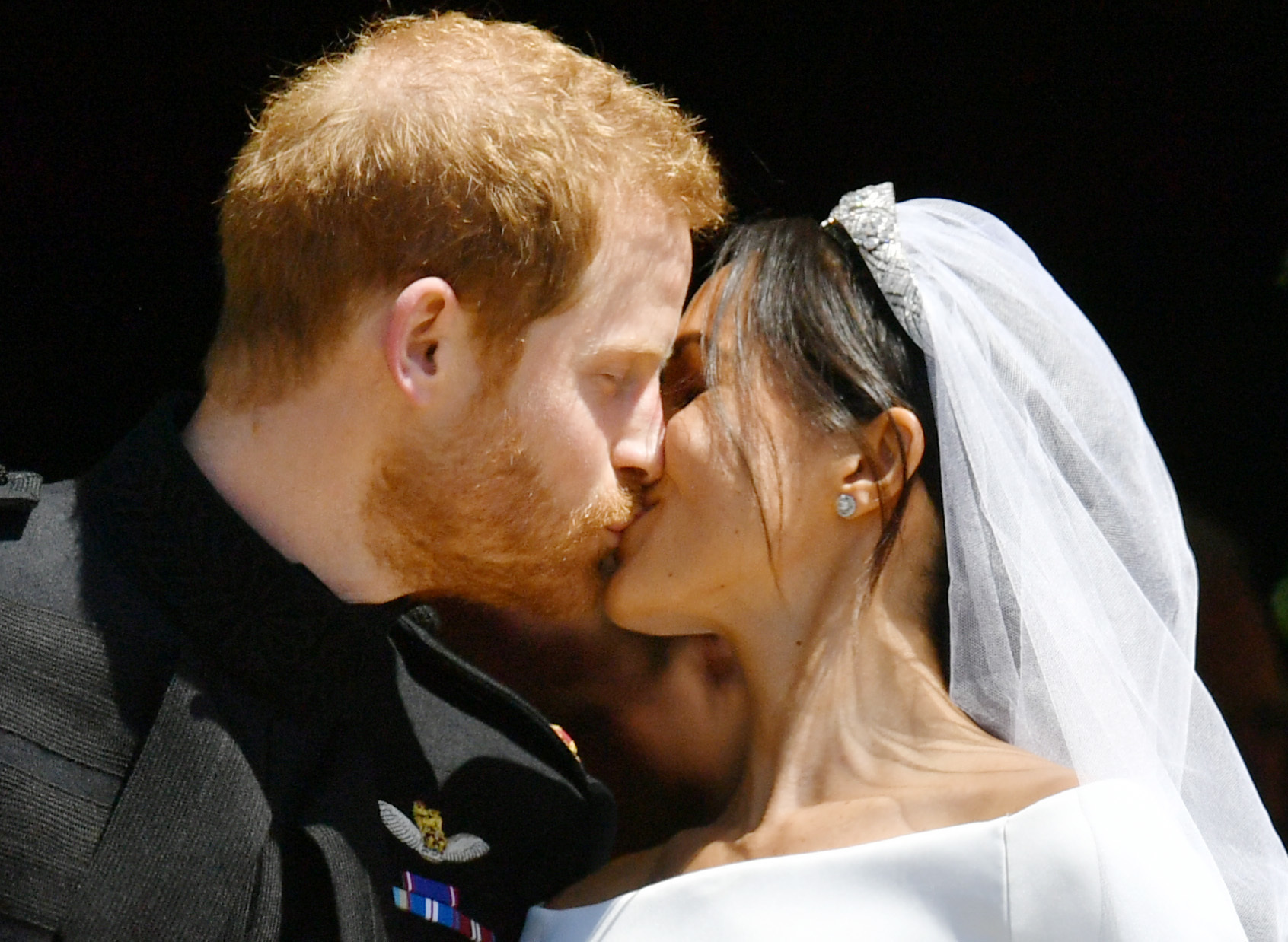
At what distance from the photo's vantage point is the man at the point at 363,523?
1.60 meters

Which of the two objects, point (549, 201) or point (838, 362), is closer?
point (549, 201)

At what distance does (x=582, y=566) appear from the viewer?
2.09 metres

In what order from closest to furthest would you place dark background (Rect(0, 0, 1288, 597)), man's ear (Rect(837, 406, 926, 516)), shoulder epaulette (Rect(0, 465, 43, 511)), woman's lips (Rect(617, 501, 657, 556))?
shoulder epaulette (Rect(0, 465, 43, 511)), man's ear (Rect(837, 406, 926, 516)), woman's lips (Rect(617, 501, 657, 556)), dark background (Rect(0, 0, 1288, 597))

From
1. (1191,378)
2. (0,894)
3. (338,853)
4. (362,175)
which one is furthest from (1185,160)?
(0,894)

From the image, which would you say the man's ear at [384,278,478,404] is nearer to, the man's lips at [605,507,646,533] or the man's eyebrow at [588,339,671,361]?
the man's eyebrow at [588,339,671,361]

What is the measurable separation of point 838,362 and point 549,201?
483 mm

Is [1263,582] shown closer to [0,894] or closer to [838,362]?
[838,362]

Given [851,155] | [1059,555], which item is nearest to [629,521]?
[1059,555]

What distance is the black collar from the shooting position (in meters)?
Result: 1.71

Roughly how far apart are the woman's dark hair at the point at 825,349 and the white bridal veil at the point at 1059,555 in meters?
0.06

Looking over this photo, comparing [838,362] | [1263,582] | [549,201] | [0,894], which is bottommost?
[1263,582]

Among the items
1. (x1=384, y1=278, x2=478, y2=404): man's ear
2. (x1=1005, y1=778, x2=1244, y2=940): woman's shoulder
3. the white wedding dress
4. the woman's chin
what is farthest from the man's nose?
(x1=1005, y1=778, x2=1244, y2=940): woman's shoulder

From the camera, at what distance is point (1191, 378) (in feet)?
9.83

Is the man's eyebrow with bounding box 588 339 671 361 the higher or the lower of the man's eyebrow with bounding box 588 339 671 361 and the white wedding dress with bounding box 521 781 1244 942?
the higher
